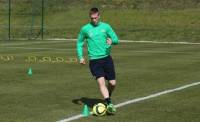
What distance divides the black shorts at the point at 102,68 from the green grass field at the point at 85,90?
0.79 metres

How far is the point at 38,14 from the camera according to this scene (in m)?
61.2

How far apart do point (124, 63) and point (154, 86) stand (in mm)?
7943

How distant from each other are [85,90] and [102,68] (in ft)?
11.8

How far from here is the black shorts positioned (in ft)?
40.5

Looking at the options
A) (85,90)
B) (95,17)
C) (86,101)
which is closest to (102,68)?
(95,17)

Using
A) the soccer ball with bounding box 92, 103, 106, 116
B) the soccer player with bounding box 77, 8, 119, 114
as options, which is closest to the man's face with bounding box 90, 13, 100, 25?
the soccer player with bounding box 77, 8, 119, 114

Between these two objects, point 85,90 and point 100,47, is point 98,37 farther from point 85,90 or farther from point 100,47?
point 85,90

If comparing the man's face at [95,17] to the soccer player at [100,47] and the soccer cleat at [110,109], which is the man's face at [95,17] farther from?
the soccer cleat at [110,109]

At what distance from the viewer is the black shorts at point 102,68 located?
12352 millimetres

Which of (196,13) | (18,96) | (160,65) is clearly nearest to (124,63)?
(160,65)

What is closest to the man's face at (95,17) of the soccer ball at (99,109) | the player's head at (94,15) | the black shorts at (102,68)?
the player's head at (94,15)

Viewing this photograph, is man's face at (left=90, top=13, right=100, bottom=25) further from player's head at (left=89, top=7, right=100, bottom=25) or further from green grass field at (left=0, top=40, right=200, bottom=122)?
green grass field at (left=0, top=40, right=200, bottom=122)

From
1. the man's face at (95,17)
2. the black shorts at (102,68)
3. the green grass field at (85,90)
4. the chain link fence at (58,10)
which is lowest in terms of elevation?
the chain link fence at (58,10)

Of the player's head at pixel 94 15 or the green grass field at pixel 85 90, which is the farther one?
the green grass field at pixel 85 90
